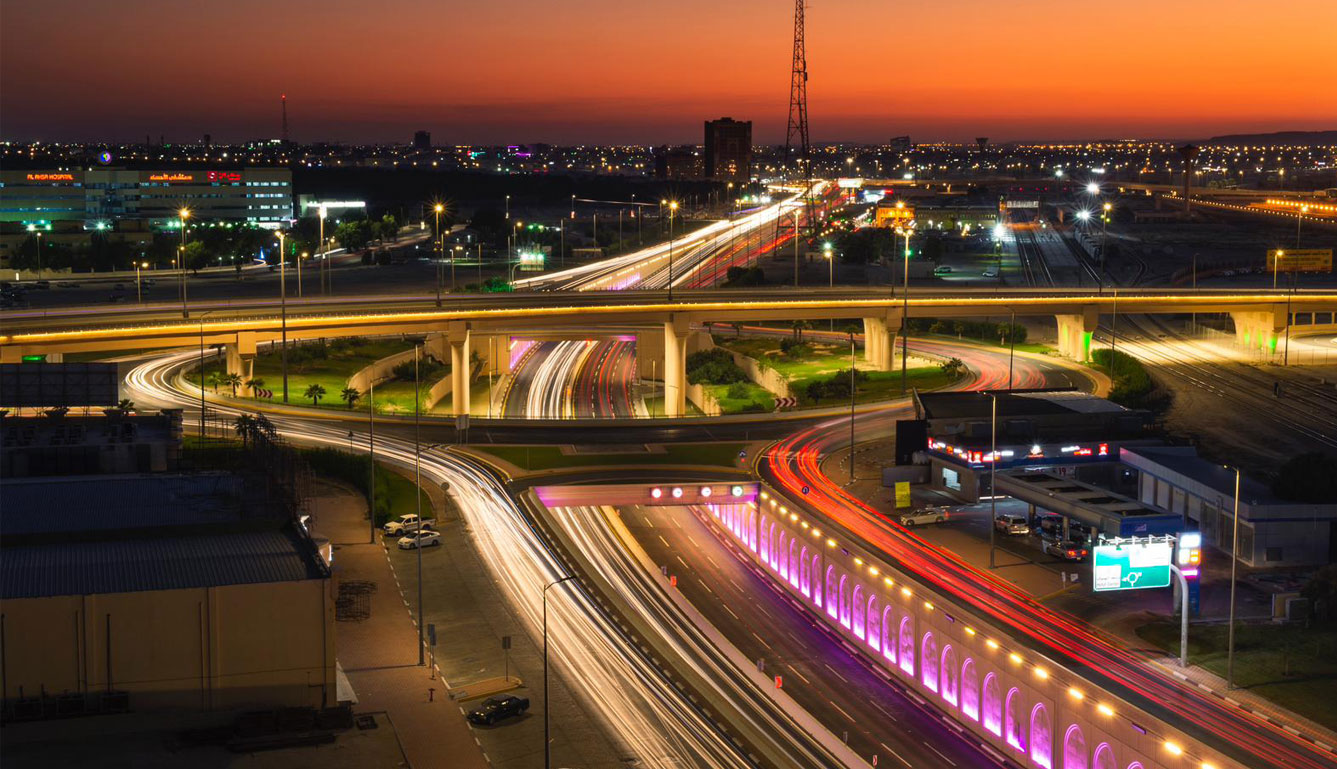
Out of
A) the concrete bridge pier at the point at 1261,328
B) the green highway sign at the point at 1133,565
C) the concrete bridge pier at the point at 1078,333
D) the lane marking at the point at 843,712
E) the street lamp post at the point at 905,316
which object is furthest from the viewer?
the concrete bridge pier at the point at 1261,328

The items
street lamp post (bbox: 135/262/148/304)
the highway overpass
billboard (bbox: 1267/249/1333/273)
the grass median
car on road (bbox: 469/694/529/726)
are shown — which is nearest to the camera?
the grass median

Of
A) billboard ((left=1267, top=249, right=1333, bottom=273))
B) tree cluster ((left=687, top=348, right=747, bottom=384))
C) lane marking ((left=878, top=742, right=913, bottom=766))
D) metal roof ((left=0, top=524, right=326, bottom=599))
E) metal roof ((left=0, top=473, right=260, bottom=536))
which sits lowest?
lane marking ((left=878, top=742, right=913, bottom=766))

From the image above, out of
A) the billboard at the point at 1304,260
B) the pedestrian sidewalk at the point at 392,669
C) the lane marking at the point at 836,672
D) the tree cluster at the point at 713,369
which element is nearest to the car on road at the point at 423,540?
the pedestrian sidewalk at the point at 392,669

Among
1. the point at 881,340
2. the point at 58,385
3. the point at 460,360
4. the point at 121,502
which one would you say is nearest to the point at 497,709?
the point at 121,502

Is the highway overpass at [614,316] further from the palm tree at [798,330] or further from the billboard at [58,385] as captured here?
the billboard at [58,385]

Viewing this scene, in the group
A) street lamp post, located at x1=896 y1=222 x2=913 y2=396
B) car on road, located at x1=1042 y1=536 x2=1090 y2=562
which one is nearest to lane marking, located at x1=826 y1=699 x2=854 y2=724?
car on road, located at x1=1042 y1=536 x2=1090 y2=562

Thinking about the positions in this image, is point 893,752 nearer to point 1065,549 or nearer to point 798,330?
point 1065,549

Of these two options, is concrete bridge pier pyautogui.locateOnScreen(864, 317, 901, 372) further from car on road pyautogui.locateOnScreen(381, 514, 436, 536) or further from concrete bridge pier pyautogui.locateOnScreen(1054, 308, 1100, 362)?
car on road pyautogui.locateOnScreen(381, 514, 436, 536)

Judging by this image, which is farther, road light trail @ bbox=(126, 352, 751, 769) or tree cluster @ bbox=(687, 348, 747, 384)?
tree cluster @ bbox=(687, 348, 747, 384)
